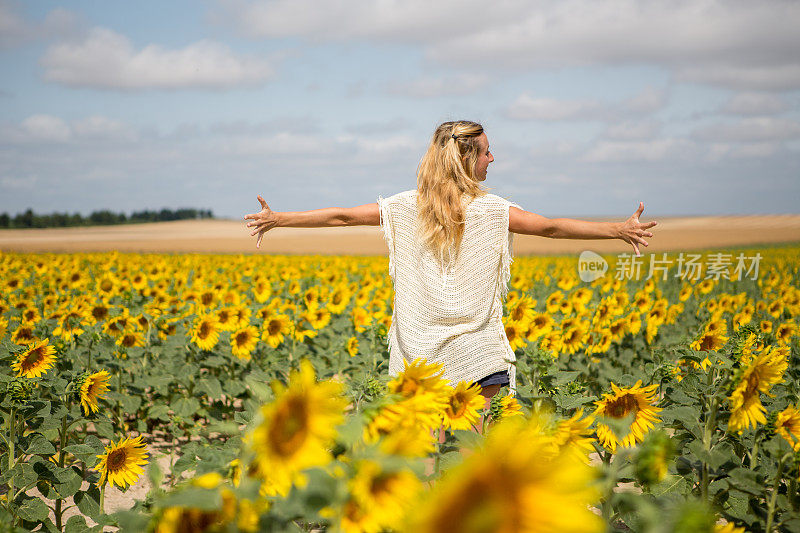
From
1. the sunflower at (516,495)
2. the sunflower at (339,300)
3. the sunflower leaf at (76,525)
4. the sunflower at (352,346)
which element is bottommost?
the sunflower leaf at (76,525)

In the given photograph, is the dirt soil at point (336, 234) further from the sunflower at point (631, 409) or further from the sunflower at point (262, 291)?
the sunflower at point (631, 409)

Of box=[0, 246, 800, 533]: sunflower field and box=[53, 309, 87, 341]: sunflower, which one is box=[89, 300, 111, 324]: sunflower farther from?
box=[53, 309, 87, 341]: sunflower

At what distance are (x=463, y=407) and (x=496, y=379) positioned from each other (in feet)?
4.74

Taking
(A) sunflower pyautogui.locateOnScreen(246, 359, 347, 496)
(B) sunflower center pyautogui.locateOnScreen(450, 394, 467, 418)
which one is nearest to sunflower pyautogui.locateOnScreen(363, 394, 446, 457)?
(A) sunflower pyautogui.locateOnScreen(246, 359, 347, 496)

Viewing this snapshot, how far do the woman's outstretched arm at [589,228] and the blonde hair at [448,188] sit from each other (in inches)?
11.5

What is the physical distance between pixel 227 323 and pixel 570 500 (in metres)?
4.57

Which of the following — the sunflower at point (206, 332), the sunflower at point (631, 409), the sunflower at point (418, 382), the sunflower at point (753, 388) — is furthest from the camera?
the sunflower at point (206, 332)

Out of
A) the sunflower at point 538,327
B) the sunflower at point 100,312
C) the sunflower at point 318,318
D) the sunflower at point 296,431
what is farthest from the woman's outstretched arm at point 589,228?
the sunflower at point 100,312

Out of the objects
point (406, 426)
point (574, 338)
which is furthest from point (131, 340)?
point (406, 426)

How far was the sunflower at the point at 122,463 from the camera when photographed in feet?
9.95

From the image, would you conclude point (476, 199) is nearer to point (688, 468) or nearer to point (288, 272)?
point (688, 468)

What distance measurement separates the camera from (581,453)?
5.36 feet

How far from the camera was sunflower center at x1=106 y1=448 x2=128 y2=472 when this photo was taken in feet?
9.97

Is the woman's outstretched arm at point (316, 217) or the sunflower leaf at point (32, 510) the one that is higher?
the woman's outstretched arm at point (316, 217)
